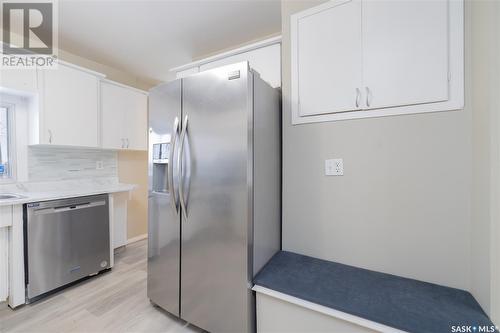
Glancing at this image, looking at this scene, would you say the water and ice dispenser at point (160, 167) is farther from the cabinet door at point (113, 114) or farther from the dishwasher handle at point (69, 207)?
the cabinet door at point (113, 114)

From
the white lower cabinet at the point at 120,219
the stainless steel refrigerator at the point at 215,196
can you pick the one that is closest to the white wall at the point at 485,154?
the stainless steel refrigerator at the point at 215,196

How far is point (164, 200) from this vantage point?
1.65m

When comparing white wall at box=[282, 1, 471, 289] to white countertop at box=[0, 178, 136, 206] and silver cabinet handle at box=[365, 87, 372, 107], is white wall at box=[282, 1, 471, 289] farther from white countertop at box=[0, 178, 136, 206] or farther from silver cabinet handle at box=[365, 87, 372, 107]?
white countertop at box=[0, 178, 136, 206]

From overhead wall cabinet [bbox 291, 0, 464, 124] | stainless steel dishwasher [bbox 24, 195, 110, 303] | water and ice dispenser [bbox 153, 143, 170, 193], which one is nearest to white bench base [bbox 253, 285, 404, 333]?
water and ice dispenser [bbox 153, 143, 170, 193]

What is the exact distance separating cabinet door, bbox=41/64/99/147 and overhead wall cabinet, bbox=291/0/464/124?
7.83 feet

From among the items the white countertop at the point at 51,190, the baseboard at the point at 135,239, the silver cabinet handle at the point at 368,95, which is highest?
the silver cabinet handle at the point at 368,95

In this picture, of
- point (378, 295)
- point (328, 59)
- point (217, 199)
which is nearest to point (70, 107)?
point (217, 199)

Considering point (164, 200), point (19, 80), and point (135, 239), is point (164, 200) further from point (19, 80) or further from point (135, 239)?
point (135, 239)

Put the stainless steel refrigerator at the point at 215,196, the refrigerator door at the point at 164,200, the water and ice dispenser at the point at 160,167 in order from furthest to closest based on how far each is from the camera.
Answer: the water and ice dispenser at the point at 160,167 → the refrigerator door at the point at 164,200 → the stainless steel refrigerator at the point at 215,196

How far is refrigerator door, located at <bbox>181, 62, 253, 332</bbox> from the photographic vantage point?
51.9 inches

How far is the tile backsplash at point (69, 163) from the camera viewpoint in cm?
236

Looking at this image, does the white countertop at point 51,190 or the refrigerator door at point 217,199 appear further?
the white countertop at point 51,190

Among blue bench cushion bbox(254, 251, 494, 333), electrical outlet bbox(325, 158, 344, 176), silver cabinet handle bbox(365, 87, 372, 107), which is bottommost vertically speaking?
blue bench cushion bbox(254, 251, 494, 333)

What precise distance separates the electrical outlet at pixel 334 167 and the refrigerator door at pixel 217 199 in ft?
2.08
